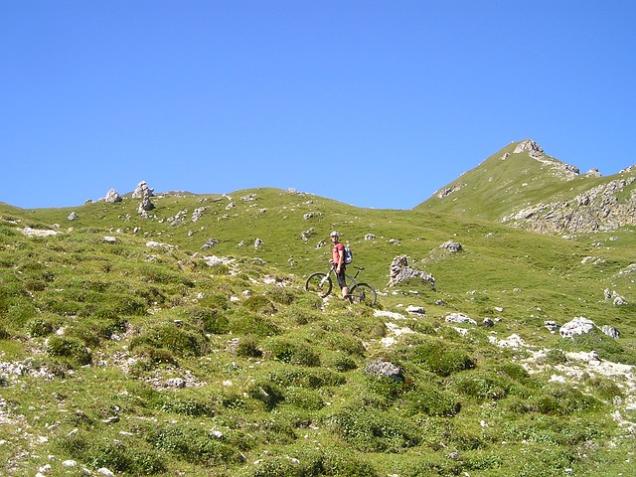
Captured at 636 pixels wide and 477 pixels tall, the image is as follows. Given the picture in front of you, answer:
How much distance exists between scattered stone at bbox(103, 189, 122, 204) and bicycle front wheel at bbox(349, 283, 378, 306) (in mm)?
119123

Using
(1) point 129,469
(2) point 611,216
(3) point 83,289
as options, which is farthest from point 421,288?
(2) point 611,216

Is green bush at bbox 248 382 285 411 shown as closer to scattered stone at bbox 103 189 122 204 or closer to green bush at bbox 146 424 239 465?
green bush at bbox 146 424 239 465

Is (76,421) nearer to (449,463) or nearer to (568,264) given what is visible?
(449,463)

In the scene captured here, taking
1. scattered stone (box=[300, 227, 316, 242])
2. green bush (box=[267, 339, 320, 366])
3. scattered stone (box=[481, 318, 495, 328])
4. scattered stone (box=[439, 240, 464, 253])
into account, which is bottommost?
green bush (box=[267, 339, 320, 366])

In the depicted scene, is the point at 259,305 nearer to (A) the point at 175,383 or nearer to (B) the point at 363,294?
(B) the point at 363,294

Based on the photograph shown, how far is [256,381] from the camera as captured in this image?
1975cm

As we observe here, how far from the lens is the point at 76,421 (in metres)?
15.0

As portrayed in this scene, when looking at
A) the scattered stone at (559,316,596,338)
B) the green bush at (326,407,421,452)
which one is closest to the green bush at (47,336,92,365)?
the green bush at (326,407,421,452)

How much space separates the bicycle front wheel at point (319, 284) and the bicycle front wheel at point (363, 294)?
152 centimetres

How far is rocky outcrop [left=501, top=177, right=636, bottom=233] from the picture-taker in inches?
4980

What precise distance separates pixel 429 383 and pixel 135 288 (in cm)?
1317

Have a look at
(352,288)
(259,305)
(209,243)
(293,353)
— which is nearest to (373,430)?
(293,353)

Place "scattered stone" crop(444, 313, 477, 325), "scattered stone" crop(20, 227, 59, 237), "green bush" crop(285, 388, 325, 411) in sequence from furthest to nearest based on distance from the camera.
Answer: "scattered stone" crop(20, 227, 59, 237) → "scattered stone" crop(444, 313, 477, 325) → "green bush" crop(285, 388, 325, 411)

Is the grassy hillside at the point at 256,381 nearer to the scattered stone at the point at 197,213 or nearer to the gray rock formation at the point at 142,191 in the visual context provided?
the scattered stone at the point at 197,213
